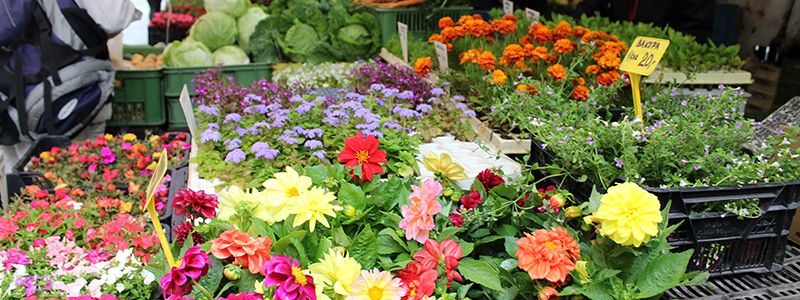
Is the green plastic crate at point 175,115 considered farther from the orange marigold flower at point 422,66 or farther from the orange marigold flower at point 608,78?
the orange marigold flower at point 608,78

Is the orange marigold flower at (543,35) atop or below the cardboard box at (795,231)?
atop

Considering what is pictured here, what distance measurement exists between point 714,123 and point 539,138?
49 centimetres

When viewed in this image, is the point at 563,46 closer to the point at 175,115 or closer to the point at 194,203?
the point at 194,203

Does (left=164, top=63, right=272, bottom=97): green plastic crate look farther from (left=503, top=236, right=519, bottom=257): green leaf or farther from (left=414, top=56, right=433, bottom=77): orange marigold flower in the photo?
(left=503, top=236, right=519, bottom=257): green leaf

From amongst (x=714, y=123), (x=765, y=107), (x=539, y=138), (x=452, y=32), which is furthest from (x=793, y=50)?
(x=539, y=138)

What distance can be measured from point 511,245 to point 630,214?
252 millimetres

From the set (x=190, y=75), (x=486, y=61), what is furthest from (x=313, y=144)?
(x=190, y=75)

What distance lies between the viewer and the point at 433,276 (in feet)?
3.83

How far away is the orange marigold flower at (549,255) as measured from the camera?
3.74 ft

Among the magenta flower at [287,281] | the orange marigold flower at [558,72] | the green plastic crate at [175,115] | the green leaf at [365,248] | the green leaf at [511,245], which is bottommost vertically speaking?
the green plastic crate at [175,115]

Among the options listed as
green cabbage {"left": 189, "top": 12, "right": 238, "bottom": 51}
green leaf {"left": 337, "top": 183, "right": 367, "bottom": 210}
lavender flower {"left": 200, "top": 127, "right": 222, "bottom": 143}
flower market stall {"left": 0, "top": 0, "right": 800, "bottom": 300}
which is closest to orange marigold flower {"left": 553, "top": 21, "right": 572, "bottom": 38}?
flower market stall {"left": 0, "top": 0, "right": 800, "bottom": 300}

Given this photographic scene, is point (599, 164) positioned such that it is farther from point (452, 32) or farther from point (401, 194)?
point (452, 32)

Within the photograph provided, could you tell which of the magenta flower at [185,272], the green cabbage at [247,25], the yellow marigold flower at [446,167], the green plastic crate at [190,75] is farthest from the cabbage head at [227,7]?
the magenta flower at [185,272]

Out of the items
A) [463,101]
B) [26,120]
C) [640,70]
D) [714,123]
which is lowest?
[26,120]
